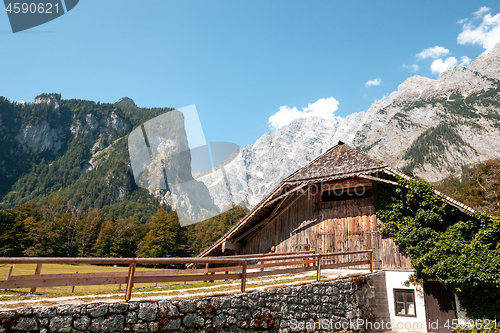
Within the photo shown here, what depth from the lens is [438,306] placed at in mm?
11453

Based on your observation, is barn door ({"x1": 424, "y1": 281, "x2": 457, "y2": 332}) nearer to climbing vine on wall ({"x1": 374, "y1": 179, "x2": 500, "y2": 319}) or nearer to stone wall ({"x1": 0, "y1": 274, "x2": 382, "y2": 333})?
climbing vine on wall ({"x1": 374, "y1": 179, "x2": 500, "y2": 319})

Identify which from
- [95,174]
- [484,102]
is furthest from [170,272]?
[484,102]

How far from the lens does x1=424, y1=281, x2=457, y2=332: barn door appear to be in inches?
442

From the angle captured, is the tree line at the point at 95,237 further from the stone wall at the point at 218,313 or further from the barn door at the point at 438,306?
the stone wall at the point at 218,313

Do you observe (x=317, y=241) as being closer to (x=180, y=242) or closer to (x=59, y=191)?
(x=180, y=242)

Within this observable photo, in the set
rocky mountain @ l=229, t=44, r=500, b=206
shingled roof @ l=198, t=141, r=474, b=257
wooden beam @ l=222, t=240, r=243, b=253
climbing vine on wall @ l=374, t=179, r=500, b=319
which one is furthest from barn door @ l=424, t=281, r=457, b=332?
rocky mountain @ l=229, t=44, r=500, b=206

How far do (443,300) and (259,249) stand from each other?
28.3 feet

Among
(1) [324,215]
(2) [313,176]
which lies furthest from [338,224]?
(2) [313,176]

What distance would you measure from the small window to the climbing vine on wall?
74 centimetres

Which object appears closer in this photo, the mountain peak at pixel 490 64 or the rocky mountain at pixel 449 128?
the rocky mountain at pixel 449 128

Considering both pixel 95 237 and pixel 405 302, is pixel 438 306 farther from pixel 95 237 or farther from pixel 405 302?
pixel 95 237

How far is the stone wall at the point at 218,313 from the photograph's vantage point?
5.54 metres

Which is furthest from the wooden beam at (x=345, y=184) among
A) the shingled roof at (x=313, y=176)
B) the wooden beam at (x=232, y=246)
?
the wooden beam at (x=232, y=246)

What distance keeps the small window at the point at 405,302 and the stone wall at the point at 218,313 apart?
169 cm
